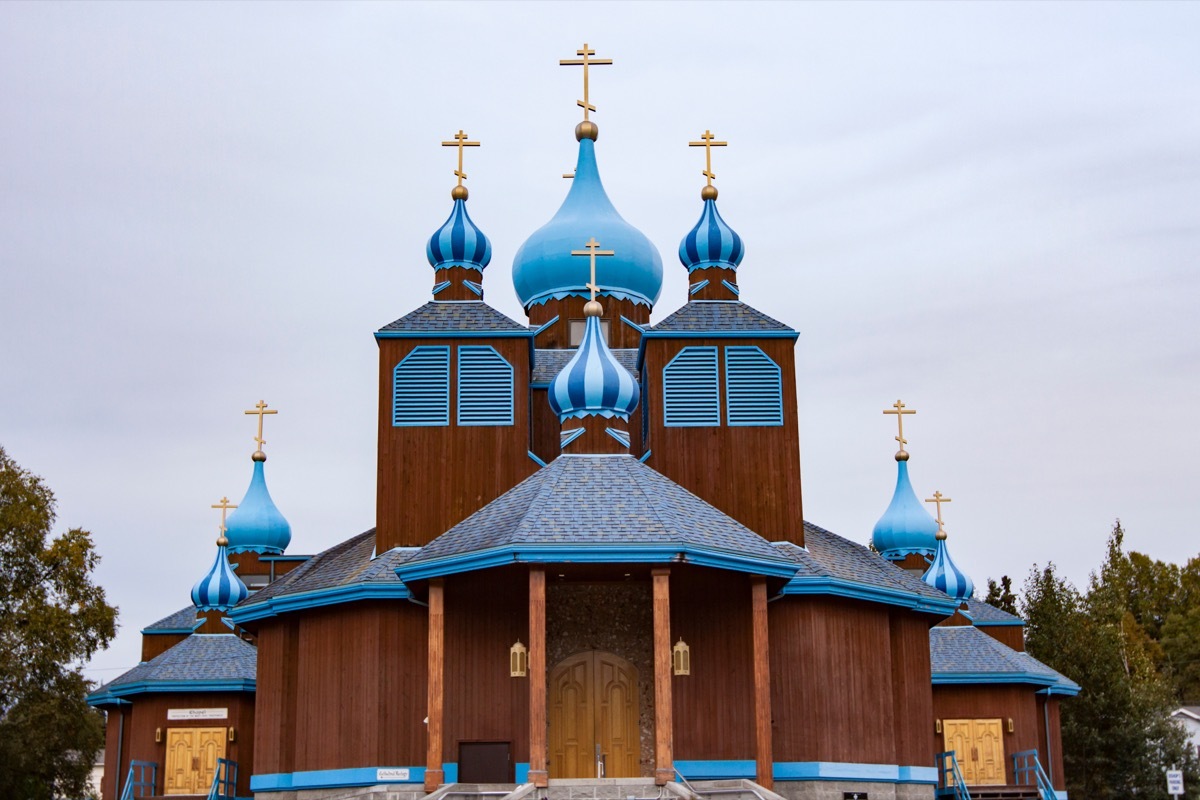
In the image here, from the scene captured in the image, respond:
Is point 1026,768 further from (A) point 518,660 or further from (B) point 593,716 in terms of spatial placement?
(A) point 518,660

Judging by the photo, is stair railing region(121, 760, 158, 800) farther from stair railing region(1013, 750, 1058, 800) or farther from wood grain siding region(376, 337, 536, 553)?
stair railing region(1013, 750, 1058, 800)

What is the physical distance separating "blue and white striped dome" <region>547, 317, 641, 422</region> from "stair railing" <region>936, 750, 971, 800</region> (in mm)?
8647

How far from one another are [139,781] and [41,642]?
9.60 m

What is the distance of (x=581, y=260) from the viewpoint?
29.2m

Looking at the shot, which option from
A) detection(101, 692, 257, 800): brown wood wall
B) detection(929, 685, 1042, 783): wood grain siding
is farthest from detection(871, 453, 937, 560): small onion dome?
detection(101, 692, 257, 800): brown wood wall

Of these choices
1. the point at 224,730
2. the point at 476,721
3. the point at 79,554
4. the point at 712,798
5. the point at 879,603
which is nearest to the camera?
the point at 712,798

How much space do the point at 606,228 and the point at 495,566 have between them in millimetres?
11530

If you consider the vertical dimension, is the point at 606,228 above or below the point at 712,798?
above

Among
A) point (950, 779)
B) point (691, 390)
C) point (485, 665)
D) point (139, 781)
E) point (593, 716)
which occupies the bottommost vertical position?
point (950, 779)

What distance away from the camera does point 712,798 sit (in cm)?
1825

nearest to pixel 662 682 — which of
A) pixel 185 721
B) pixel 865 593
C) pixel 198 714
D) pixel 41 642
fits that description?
pixel 865 593

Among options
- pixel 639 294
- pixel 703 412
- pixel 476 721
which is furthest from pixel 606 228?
pixel 476 721

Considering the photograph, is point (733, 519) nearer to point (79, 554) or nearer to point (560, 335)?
point (560, 335)

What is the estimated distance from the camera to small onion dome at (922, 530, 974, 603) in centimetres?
3200
